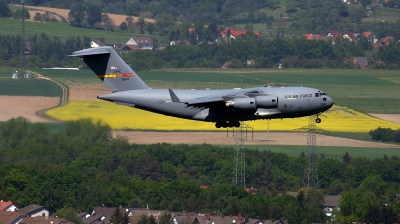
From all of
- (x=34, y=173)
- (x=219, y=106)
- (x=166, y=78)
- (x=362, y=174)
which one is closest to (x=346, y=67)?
(x=166, y=78)

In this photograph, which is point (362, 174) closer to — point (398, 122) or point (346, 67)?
point (398, 122)

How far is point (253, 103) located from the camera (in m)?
58.3

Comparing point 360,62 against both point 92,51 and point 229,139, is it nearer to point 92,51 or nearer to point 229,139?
point 229,139

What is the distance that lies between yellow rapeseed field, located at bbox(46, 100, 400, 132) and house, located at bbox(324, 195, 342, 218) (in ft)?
22.2

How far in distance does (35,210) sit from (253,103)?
4689cm

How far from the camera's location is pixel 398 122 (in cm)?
12594

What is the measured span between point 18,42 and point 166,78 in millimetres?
43241

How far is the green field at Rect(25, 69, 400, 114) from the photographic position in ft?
440

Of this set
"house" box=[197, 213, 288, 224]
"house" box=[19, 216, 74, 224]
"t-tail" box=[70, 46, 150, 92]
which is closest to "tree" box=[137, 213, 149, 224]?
"house" box=[197, 213, 288, 224]

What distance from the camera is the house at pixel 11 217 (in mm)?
94375

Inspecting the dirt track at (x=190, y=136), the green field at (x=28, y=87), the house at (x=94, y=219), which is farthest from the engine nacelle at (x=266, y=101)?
the green field at (x=28, y=87)

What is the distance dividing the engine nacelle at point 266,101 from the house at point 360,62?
12850 cm

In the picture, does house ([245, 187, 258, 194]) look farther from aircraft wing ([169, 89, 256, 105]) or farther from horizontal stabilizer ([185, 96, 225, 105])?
horizontal stabilizer ([185, 96, 225, 105])

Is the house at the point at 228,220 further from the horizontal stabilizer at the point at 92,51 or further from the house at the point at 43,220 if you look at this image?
the horizontal stabilizer at the point at 92,51
